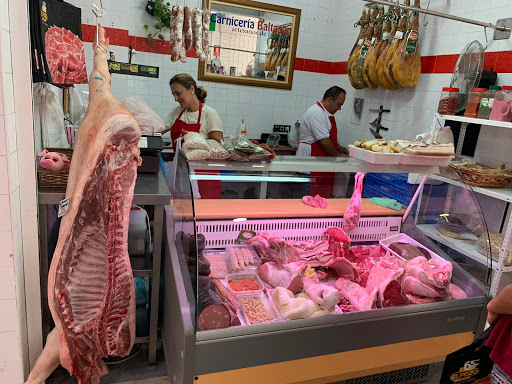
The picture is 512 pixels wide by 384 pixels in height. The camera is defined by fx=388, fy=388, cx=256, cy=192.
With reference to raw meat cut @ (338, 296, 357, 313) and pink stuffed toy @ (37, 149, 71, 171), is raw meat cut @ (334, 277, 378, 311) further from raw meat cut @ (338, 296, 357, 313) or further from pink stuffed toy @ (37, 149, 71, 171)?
pink stuffed toy @ (37, 149, 71, 171)

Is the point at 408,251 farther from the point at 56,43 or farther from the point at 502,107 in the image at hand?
the point at 56,43

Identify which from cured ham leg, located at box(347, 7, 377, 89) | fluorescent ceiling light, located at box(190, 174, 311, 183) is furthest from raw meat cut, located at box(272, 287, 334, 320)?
cured ham leg, located at box(347, 7, 377, 89)

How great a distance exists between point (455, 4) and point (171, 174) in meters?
3.79

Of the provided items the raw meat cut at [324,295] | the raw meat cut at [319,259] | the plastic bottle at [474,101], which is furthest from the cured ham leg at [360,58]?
the raw meat cut at [324,295]

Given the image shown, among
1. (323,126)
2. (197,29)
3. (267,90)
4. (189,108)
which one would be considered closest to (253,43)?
(267,90)

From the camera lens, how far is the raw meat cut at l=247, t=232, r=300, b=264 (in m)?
2.38

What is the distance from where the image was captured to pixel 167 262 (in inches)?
93.0

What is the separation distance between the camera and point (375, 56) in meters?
4.79

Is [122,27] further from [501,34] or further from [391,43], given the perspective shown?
[501,34]

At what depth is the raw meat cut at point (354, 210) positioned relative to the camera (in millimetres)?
2590

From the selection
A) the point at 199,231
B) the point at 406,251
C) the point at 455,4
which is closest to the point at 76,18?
the point at 199,231

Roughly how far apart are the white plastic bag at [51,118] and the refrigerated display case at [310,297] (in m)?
0.82

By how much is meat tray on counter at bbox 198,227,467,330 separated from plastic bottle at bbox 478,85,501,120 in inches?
59.9

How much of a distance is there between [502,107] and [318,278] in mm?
2183
